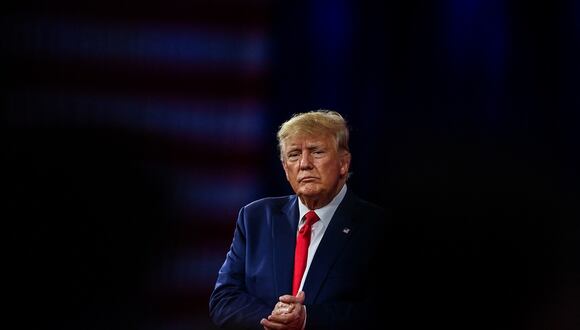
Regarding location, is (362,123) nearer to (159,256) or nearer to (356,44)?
(356,44)

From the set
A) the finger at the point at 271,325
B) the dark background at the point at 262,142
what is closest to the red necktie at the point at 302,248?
the finger at the point at 271,325

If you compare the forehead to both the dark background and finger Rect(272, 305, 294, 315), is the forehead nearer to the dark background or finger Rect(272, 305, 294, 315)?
the dark background

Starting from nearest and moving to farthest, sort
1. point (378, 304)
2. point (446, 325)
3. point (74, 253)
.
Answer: point (378, 304)
point (446, 325)
point (74, 253)

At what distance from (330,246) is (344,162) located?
1.02 feet

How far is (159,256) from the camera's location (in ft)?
8.63

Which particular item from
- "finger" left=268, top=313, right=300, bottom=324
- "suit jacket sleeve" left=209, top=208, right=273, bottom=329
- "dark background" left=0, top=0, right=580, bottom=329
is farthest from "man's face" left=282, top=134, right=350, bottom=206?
"finger" left=268, top=313, right=300, bottom=324

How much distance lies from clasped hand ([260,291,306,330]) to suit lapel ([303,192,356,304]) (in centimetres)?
5

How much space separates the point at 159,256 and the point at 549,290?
5.09 ft

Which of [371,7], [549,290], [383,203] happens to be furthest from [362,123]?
[549,290]

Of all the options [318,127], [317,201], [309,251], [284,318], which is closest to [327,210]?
[317,201]

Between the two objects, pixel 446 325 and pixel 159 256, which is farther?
pixel 159 256

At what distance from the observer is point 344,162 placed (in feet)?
7.39

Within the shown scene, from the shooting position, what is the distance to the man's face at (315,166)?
2.18m

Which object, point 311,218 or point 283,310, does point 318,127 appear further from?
point 283,310
